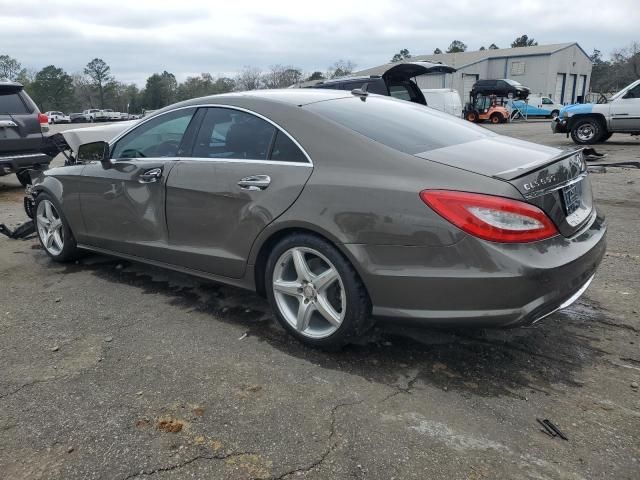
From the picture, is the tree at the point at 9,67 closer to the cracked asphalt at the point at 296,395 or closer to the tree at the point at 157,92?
the tree at the point at 157,92

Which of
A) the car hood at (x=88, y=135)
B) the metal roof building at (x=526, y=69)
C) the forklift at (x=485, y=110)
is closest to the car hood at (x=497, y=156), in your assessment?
the car hood at (x=88, y=135)

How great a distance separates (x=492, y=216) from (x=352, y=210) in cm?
70

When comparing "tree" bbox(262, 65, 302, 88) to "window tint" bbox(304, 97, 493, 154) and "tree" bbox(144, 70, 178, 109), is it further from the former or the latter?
"window tint" bbox(304, 97, 493, 154)

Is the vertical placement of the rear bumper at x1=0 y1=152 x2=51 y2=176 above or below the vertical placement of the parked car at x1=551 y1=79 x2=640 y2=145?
below

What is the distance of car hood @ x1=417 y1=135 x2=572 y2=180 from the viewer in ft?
8.71

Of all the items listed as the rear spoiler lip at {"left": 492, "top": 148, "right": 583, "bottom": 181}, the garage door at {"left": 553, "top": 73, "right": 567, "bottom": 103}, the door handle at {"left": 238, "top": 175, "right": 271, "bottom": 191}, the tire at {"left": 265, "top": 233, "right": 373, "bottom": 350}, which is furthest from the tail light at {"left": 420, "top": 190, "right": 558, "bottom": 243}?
the garage door at {"left": 553, "top": 73, "right": 567, "bottom": 103}

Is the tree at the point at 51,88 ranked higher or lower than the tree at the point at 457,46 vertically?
lower

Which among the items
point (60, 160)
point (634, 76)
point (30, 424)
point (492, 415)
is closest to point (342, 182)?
point (492, 415)

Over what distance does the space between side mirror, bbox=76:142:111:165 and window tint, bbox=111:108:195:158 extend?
0.25 feet

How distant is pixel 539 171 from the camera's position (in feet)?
8.81

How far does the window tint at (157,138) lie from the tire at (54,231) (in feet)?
3.16

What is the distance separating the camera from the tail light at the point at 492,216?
2.47 m

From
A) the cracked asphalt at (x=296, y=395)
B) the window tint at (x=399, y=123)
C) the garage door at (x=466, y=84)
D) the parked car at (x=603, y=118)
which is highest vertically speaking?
the garage door at (x=466, y=84)

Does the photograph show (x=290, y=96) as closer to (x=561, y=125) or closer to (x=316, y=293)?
(x=316, y=293)
